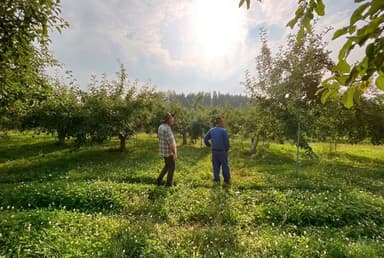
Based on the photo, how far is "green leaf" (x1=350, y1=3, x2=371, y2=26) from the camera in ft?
4.19

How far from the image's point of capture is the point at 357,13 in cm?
130

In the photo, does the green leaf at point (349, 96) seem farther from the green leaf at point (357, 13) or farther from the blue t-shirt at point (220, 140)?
the blue t-shirt at point (220, 140)

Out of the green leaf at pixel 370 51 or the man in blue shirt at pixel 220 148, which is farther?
the man in blue shirt at pixel 220 148

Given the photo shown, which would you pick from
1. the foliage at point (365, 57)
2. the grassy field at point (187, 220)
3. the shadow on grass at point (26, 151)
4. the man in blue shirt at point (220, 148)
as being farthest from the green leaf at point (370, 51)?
the shadow on grass at point (26, 151)

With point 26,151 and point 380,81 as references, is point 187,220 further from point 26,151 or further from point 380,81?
point 26,151

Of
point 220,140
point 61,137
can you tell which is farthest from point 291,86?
point 61,137

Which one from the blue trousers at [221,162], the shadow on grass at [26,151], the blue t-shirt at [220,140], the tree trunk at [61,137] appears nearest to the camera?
the blue t-shirt at [220,140]

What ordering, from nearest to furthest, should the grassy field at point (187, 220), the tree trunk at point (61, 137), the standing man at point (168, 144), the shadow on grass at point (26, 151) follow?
the grassy field at point (187, 220) < the standing man at point (168, 144) < the shadow on grass at point (26, 151) < the tree trunk at point (61, 137)

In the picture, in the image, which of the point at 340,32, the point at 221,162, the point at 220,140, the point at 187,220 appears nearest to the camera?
the point at 340,32

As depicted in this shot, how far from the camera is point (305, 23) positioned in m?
2.07

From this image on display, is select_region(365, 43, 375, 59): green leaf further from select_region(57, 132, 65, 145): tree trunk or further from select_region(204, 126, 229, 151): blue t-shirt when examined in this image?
select_region(57, 132, 65, 145): tree trunk

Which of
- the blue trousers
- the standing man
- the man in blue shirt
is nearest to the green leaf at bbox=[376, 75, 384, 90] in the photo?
the standing man

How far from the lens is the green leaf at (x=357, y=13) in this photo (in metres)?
1.28

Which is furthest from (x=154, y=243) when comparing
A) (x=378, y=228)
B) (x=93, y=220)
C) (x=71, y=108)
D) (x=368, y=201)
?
(x=71, y=108)
